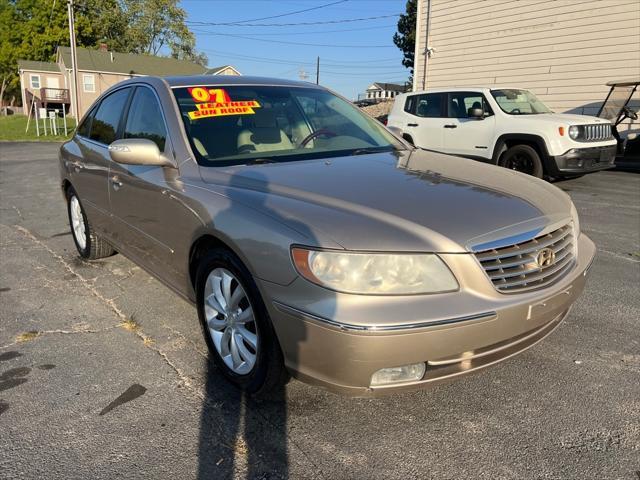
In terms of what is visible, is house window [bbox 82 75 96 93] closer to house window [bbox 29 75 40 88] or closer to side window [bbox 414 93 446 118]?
house window [bbox 29 75 40 88]

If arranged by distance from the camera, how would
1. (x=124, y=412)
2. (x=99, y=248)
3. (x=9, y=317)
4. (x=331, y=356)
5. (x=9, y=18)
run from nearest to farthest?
(x=331, y=356)
(x=124, y=412)
(x=9, y=317)
(x=99, y=248)
(x=9, y=18)

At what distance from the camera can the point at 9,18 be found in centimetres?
5809

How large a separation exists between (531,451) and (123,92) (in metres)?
3.80

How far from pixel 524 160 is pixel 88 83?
4308 cm

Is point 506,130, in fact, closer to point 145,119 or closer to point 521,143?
point 521,143

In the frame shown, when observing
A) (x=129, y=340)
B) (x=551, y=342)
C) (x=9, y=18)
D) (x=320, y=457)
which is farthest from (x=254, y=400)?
(x=9, y=18)

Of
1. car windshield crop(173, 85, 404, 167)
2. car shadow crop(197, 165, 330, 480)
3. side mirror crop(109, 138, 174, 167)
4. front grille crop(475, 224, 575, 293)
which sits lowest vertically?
car shadow crop(197, 165, 330, 480)

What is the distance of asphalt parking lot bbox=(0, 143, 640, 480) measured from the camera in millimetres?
2223

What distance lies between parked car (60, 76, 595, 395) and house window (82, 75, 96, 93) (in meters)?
45.1

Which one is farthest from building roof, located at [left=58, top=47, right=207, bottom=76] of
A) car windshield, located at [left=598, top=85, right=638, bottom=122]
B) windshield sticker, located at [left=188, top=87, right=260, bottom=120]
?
windshield sticker, located at [left=188, top=87, right=260, bottom=120]

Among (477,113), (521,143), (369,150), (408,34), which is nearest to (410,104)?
(477,113)

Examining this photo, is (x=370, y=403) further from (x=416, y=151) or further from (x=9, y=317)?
(x=9, y=317)

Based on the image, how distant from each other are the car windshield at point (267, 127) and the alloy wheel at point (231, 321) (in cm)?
75

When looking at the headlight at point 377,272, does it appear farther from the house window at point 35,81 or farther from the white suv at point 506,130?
the house window at point 35,81
